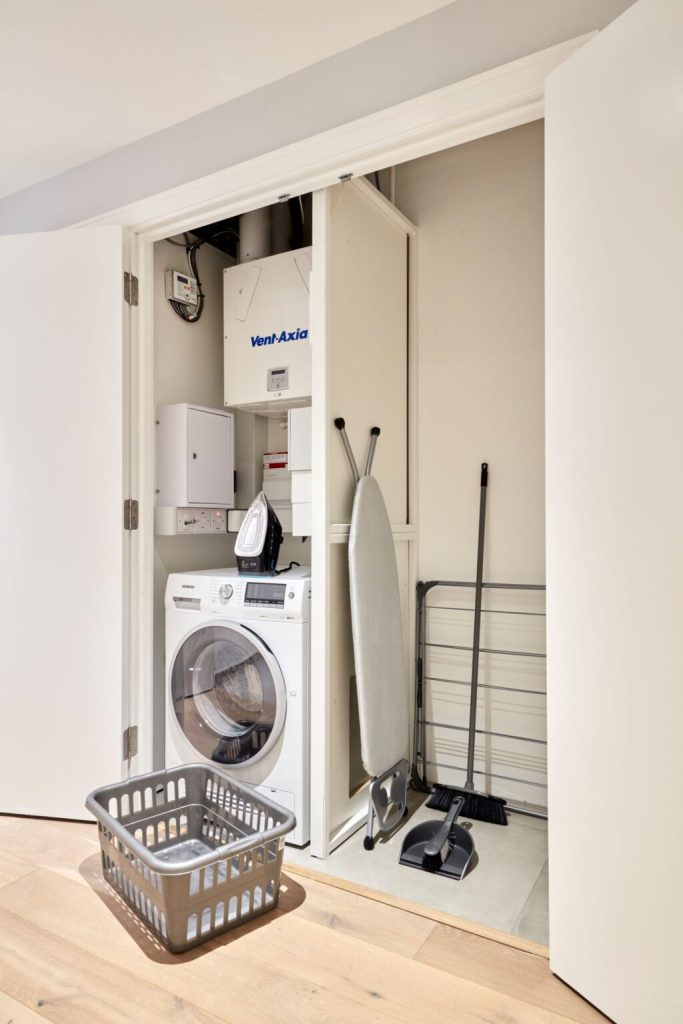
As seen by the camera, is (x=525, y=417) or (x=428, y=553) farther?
(x=428, y=553)

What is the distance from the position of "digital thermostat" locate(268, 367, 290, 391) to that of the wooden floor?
5.68 ft

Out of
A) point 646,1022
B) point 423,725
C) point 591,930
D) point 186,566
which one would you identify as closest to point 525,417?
point 423,725

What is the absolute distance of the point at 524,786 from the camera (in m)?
2.50

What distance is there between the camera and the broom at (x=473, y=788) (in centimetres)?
243

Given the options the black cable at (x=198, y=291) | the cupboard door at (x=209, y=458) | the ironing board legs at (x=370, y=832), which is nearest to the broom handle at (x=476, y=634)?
the ironing board legs at (x=370, y=832)

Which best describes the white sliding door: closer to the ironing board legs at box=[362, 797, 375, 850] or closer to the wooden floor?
the ironing board legs at box=[362, 797, 375, 850]

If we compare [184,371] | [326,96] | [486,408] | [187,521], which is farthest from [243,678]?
[326,96]

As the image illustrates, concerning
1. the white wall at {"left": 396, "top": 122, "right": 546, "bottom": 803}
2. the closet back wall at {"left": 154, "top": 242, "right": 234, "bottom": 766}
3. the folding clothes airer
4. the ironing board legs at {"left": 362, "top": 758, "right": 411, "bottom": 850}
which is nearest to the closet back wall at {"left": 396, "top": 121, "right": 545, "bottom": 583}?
the white wall at {"left": 396, "top": 122, "right": 546, "bottom": 803}

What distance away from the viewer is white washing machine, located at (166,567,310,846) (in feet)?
7.18

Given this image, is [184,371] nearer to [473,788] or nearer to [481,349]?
[481,349]

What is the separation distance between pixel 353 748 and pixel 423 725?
0.38 meters

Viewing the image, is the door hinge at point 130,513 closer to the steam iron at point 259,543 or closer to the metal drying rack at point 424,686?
the steam iron at point 259,543

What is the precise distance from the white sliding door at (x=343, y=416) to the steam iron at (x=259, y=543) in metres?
0.28

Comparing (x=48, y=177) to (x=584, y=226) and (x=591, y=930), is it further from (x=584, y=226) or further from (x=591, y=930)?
(x=591, y=930)
